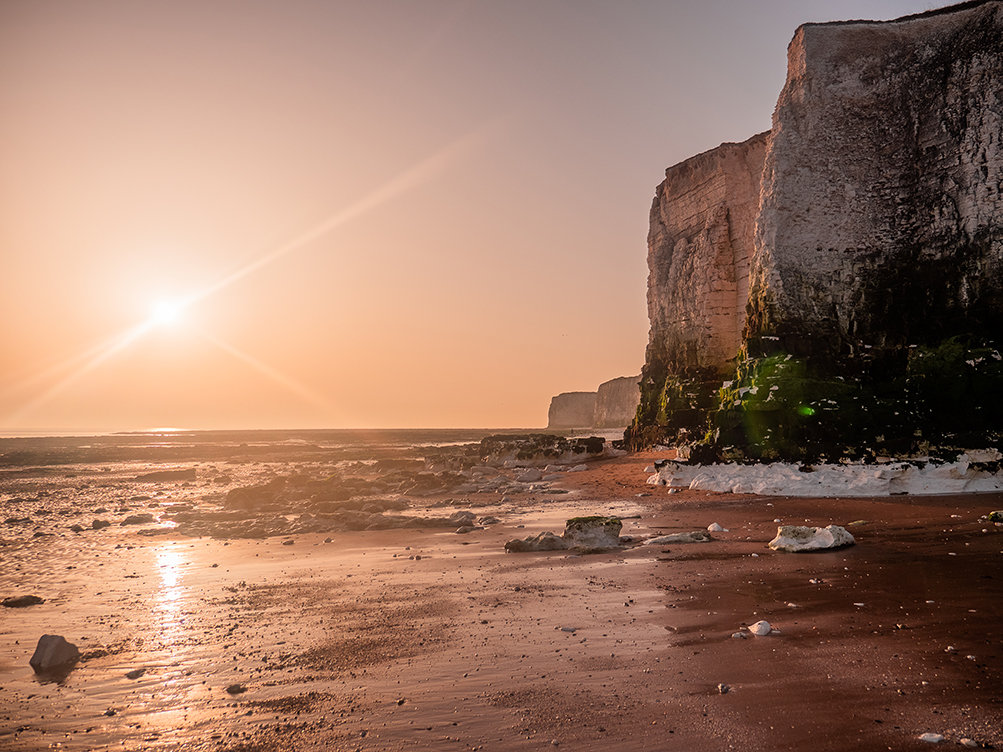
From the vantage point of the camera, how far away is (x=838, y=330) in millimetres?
16984

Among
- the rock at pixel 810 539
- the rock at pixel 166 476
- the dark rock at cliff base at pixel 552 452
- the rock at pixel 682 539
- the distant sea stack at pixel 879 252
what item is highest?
the distant sea stack at pixel 879 252

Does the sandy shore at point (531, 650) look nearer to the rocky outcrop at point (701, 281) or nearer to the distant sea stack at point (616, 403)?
the rocky outcrop at point (701, 281)

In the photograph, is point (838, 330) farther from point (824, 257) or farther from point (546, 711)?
point (546, 711)

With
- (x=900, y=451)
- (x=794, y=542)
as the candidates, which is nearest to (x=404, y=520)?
(x=794, y=542)

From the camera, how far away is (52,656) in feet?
16.4

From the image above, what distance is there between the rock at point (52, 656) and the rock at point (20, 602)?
2747 mm

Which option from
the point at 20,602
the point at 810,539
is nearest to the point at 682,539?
the point at 810,539

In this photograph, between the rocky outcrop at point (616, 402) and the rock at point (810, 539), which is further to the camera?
the rocky outcrop at point (616, 402)

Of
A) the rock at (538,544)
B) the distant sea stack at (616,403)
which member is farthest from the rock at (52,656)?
the distant sea stack at (616,403)

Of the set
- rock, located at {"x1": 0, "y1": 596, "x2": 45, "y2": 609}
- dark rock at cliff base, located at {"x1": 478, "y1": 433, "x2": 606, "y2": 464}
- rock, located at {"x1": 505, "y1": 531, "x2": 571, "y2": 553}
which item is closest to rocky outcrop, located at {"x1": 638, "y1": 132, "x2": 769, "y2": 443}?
dark rock at cliff base, located at {"x1": 478, "y1": 433, "x2": 606, "y2": 464}

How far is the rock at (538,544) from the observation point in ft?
30.6

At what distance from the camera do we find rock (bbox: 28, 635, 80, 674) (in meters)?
4.96

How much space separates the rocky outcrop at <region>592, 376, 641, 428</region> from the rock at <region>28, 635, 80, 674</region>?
4949 inches

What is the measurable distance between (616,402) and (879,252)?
393 feet
